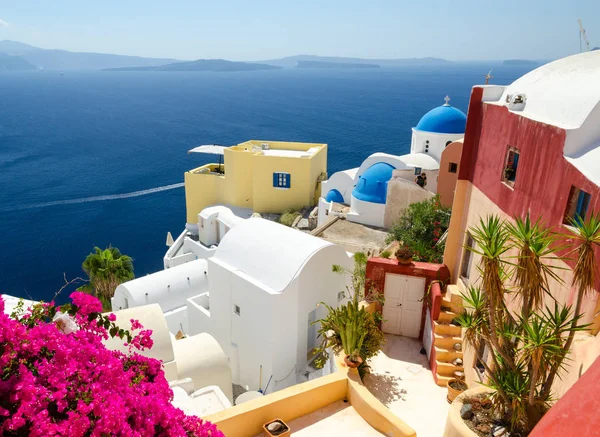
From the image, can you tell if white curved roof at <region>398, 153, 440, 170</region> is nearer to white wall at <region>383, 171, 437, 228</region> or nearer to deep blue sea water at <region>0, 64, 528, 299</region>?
white wall at <region>383, 171, 437, 228</region>

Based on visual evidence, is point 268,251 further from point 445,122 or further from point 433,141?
point 445,122

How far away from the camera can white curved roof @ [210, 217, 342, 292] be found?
14.2m

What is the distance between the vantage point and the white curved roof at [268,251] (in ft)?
46.6

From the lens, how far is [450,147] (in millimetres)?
22766

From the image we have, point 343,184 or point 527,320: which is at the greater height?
point 527,320

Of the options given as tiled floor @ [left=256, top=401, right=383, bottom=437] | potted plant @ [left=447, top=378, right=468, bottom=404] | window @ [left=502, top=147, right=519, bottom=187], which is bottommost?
potted plant @ [left=447, top=378, right=468, bottom=404]

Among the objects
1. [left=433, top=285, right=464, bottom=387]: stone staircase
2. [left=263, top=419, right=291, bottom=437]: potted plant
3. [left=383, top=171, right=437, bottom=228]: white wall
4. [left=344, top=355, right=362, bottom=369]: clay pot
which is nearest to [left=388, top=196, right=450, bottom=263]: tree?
[left=383, top=171, right=437, bottom=228]: white wall

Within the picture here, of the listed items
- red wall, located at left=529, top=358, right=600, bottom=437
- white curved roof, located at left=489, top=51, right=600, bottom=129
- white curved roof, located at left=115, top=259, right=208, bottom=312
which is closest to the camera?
red wall, located at left=529, top=358, right=600, bottom=437

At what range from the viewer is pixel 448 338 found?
12.1 m

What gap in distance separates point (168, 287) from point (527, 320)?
735 inches

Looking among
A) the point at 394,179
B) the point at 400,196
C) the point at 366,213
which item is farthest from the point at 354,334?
the point at 366,213

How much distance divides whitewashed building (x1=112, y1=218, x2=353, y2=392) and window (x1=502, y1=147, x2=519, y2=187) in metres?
6.06

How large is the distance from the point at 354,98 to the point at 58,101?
113888 mm

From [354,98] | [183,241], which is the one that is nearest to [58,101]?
[354,98]
